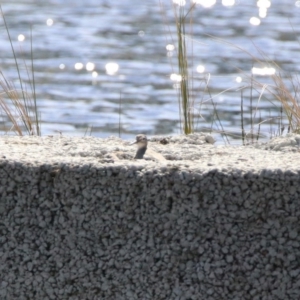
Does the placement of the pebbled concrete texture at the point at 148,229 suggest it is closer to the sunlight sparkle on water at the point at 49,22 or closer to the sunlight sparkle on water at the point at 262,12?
the sunlight sparkle on water at the point at 49,22

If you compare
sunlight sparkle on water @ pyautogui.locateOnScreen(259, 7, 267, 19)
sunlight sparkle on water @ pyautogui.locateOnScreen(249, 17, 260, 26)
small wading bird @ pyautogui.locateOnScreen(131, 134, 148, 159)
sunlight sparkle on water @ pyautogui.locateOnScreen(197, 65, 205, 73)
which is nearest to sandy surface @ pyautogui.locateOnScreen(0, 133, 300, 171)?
small wading bird @ pyautogui.locateOnScreen(131, 134, 148, 159)

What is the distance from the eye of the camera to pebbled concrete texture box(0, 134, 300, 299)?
6.55ft

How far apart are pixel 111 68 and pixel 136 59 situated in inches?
21.6

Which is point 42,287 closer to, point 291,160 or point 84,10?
point 291,160

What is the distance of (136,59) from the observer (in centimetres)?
810

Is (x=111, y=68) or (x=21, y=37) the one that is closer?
(x=111, y=68)

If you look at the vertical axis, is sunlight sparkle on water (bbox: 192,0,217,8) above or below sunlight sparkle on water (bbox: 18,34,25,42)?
above

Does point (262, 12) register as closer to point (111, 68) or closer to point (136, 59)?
point (136, 59)

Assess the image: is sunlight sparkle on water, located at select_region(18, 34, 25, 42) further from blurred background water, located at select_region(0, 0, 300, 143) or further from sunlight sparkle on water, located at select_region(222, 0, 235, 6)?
sunlight sparkle on water, located at select_region(222, 0, 235, 6)

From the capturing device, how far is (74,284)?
6.82 ft

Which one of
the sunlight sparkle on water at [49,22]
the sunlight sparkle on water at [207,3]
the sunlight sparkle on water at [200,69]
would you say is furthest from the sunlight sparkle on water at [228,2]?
the sunlight sparkle on water at [200,69]

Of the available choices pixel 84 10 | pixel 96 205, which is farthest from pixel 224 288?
pixel 84 10

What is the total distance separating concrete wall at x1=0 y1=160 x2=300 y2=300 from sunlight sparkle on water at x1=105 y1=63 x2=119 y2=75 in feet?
17.7

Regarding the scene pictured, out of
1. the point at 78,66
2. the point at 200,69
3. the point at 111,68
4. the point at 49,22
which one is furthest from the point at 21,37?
the point at 200,69
